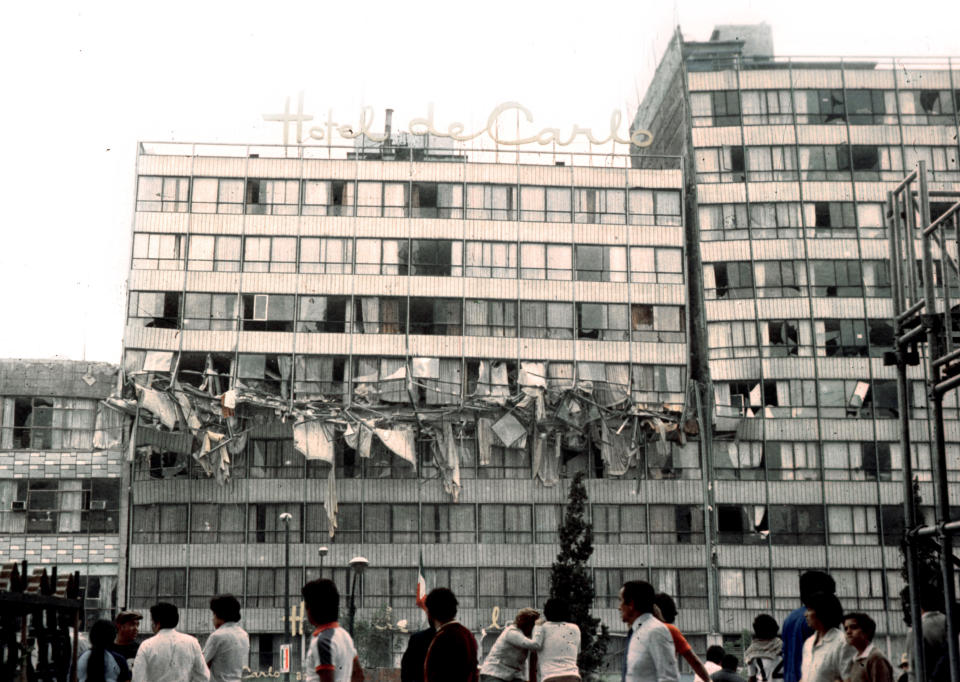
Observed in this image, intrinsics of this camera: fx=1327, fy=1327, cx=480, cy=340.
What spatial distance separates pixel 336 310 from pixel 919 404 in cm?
2776

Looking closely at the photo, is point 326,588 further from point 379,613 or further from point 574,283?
point 574,283

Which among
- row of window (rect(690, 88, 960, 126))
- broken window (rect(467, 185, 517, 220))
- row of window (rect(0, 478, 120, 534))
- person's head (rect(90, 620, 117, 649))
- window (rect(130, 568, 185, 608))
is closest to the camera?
person's head (rect(90, 620, 117, 649))

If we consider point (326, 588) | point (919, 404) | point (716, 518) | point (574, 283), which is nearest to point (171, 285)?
point (574, 283)

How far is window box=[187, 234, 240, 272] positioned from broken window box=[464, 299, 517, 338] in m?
11.1

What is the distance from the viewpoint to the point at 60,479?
62.2 meters

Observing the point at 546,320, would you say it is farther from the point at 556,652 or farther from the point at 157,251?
the point at 556,652

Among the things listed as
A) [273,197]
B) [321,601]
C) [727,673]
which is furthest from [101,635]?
[273,197]

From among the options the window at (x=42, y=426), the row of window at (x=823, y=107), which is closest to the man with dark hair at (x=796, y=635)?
the window at (x=42, y=426)

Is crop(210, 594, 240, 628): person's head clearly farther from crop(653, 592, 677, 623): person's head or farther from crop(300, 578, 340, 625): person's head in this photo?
crop(653, 592, 677, 623): person's head

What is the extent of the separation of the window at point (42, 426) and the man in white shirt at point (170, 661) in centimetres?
5374

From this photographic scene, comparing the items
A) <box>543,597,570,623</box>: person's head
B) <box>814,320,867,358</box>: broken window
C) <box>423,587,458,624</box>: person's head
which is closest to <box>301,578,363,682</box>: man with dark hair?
<box>423,587,458,624</box>: person's head

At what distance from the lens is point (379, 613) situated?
192 ft

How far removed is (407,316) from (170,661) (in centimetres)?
5094

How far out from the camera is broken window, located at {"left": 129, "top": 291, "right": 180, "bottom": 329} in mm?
61509
